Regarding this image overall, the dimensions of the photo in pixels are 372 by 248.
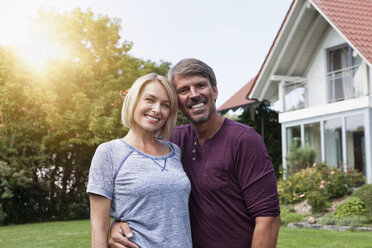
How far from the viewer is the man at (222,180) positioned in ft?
9.50

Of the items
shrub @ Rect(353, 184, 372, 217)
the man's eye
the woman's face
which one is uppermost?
the man's eye

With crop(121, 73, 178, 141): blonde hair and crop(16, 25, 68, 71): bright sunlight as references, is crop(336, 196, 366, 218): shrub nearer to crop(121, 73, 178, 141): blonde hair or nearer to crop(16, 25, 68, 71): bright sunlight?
crop(121, 73, 178, 141): blonde hair

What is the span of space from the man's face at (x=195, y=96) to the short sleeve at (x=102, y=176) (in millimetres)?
647

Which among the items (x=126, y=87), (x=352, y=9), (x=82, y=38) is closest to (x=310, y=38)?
(x=352, y=9)

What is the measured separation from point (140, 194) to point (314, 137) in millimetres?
16918

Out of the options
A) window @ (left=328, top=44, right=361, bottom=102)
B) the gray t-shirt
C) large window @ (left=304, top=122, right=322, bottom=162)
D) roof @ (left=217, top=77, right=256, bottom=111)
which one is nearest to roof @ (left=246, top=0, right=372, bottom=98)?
window @ (left=328, top=44, right=361, bottom=102)

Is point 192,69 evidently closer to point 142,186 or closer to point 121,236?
point 142,186

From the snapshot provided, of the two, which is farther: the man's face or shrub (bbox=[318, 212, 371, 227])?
shrub (bbox=[318, 212, 371, 227])

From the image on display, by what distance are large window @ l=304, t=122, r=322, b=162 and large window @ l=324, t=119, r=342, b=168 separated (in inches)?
15.9

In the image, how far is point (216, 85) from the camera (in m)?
3.33

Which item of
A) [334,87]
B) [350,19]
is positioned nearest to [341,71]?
[334,87]

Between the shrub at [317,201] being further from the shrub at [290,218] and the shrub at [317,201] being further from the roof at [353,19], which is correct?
the roof at [353,19]

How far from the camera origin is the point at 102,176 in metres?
2.77

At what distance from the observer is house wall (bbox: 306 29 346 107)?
1869 cm
